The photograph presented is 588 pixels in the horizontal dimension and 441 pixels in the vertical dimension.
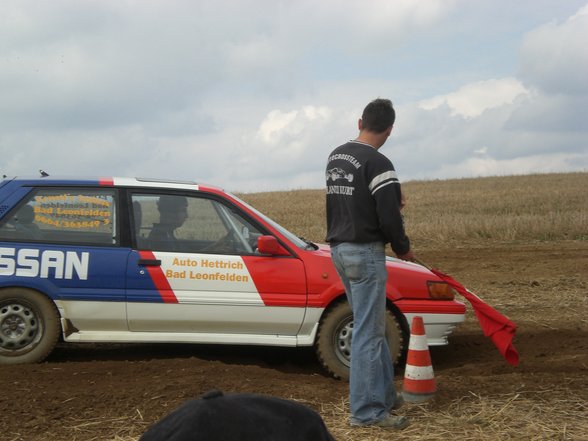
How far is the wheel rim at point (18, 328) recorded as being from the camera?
252 inches

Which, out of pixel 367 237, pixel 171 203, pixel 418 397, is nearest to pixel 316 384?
pixel 418 397

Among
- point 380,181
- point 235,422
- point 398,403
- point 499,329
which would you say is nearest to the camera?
point 235,422

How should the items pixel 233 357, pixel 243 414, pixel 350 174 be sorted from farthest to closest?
pixel 233 357
pixel 350 174
pixel 243 414

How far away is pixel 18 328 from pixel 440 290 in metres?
3.67

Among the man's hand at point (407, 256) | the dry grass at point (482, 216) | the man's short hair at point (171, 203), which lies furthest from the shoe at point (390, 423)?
the dry grass at point (482, 216)

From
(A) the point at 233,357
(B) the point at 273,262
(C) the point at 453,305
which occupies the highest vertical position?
(B) the point at 273,262

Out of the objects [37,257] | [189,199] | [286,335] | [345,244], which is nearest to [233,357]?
[286,335]

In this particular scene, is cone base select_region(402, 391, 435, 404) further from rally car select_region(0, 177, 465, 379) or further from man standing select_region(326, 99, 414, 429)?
rally car select_region(0, 177, 465, 379)

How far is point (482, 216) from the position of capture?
69.4 feet

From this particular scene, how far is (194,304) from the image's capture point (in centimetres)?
644

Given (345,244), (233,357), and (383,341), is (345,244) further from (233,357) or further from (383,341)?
(233,357)

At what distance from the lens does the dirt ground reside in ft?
17.3

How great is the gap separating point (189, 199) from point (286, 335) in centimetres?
151

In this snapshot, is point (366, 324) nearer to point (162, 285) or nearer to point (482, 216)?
point (162, 285)
